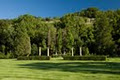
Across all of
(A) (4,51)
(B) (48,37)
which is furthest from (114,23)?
(A) (4,51)

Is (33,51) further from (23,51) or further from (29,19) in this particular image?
(29,19)

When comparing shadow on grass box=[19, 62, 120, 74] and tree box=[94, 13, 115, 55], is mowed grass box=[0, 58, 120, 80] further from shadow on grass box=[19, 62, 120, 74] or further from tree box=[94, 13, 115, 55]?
tree box=[94, 13, 115, 55]

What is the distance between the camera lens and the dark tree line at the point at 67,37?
7169 centimetres

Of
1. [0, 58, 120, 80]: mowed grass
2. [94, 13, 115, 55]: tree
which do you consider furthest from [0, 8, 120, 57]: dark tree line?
[0, 58, 120, 80]: mowed grass

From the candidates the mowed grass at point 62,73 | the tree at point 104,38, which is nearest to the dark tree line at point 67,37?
the tree at point 104,38

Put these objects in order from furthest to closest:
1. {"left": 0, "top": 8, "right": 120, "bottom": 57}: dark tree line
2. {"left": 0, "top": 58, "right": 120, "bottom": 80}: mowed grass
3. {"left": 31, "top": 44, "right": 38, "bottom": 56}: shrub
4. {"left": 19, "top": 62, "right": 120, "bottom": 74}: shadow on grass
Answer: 1. {"left": 31, "top": 44, "right": 38, "bottom": 56}: shrub
2. {"left": 0, "top": 8, "right": 120, "bottom": 57}: dark tree line
3. {"left": 19, "top": 62, "right": 120, "bottom": 74}: shadow on grass
4. {"left": 0, "top": 58, "right": 120, "bottom": 80}: mowed grass

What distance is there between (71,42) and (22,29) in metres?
14.6

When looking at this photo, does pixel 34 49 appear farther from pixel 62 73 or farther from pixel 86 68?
pixel 62 73

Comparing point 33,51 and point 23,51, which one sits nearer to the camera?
point 23,51

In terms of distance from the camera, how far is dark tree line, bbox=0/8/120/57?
71688 mm

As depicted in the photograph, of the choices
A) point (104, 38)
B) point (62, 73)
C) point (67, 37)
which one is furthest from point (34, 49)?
point (62, 73)

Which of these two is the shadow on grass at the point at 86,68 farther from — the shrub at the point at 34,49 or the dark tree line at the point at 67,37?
the shrub at the point at 34,49

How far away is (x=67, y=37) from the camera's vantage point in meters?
75.9

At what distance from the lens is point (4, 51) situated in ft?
271
